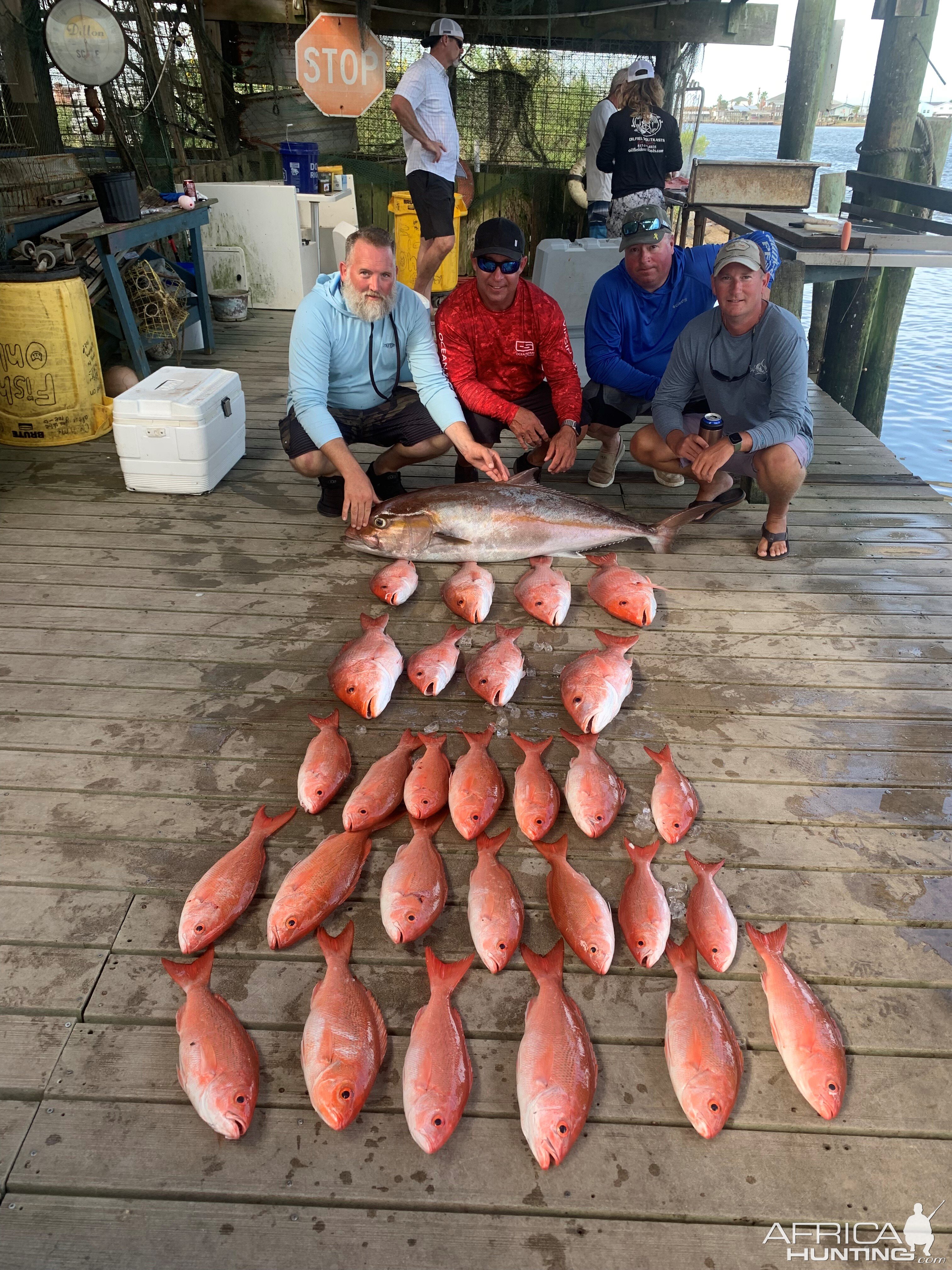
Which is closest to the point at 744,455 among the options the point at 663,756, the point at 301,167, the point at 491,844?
the point at 663,756

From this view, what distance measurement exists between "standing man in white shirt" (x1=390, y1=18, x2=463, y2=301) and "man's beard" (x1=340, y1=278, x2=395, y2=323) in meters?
3.33

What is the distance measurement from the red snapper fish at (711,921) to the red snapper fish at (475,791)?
0.55 m

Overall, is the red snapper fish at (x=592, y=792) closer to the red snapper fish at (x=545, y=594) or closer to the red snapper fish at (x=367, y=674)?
the red snapper fish at (x=367, y=674)

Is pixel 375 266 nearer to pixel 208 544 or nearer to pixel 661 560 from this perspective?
pixel 208 544

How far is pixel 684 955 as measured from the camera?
1875 mm

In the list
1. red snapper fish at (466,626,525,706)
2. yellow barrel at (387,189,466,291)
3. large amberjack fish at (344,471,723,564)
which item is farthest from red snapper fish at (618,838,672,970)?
yellow barrel at (387,189,466,291)

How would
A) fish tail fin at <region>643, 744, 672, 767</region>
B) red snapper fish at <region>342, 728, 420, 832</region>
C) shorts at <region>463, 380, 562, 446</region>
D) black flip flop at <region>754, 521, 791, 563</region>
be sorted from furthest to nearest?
shorts at <region>463, 380, 562, 446</region>, black flip flop at <region>754, 521, 791, 563</region>, fish tail fin at <region>643, 744, 672, 767</region>, red snapper fish at <region>342, 728, 420, 832</region>

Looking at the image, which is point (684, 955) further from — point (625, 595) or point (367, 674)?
point (625, 595)

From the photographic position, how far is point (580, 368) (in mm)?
5949

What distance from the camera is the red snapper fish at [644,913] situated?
1910mm

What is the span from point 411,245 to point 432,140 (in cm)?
209

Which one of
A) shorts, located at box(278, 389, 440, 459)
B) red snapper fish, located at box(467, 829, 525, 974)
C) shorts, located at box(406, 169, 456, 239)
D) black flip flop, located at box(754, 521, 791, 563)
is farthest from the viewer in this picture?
shorts, located at box(406, 169, 456, 239)

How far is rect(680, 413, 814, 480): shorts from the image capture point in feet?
12.0

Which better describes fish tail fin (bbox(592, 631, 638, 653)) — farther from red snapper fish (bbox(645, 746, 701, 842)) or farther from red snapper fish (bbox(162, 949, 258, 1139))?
red snapper fish (bbox(162, 949, 258, 1139))
